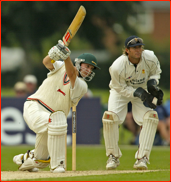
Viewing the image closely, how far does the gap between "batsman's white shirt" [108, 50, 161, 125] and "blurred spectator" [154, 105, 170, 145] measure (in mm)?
3404

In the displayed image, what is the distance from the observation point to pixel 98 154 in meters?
8.13

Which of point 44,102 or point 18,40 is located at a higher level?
point 18,40

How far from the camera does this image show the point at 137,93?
18.0ft

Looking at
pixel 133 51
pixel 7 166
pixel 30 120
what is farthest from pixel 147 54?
pixel 7 166

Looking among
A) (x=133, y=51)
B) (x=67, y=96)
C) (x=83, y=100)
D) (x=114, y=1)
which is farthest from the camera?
(x=114, y=1)

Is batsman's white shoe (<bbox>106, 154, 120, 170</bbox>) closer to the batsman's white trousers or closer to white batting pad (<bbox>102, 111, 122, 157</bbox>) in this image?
white batting pad (<bbox>102, 111, 122, 157</bbox>)

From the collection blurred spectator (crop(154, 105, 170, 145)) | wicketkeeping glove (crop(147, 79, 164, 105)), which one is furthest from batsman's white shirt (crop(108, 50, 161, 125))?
blurred spectator (crop(154, 105, 170, 145))

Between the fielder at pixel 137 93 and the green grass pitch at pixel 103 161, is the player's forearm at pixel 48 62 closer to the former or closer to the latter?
the fielder at pixel 137 93

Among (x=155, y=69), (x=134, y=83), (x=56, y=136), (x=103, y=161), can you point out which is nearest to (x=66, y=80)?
(x=56, y=136)

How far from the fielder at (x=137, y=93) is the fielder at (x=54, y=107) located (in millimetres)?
539

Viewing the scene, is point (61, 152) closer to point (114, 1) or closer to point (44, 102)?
point (44, 102)

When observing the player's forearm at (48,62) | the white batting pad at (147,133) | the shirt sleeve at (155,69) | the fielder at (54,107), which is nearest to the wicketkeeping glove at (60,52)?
the fielder at (54,107)

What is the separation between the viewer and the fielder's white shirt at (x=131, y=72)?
5.48 m

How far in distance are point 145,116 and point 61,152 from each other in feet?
4.54
